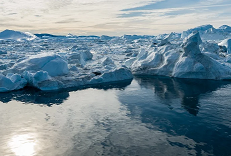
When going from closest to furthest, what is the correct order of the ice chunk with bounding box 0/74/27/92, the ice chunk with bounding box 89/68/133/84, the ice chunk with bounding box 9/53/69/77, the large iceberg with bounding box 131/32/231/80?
the ice chunk with bounding box 0/74/27/92 < the ice chunk with bounding box 9/53/69/77 < the ice chunk with bounding box 89/68/133/84 < the large iceberg with bounding box 131/32/231/80

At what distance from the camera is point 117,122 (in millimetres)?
10523

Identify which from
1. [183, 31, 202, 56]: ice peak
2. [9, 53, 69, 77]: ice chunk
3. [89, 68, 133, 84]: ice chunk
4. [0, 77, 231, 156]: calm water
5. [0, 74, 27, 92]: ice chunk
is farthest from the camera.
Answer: [183, 31, 202, 56]: ice peak

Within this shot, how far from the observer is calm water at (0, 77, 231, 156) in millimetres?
8241

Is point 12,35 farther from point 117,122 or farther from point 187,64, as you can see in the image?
point 117,122

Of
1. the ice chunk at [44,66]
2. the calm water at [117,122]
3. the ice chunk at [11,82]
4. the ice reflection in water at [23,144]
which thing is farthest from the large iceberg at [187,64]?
the ice reflection in water at [23,144]

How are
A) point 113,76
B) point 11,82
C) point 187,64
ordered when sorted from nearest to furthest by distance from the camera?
point 11,82 < point 113,76 < point 187,64

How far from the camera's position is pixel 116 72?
20203 millimetres

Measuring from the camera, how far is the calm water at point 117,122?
27.0ft

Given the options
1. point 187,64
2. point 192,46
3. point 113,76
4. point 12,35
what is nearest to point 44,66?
point 113,76

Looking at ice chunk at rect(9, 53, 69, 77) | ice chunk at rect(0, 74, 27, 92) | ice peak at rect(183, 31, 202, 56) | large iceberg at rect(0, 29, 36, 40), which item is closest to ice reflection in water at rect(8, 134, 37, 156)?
ice chunk at rect(0, 74, 27, 92)

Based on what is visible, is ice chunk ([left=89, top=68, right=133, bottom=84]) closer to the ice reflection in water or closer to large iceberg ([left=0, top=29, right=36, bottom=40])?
the ice reflection in water

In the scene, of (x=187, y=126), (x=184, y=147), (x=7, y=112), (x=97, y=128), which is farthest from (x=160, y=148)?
(x=7, y=112)

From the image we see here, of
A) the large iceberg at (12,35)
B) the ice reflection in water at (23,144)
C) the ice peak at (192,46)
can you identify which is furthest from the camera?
the large iceberg at (12,35)

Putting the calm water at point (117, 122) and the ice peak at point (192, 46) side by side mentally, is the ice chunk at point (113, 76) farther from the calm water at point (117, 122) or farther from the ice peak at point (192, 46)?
the ice peak at point (192, 46)
